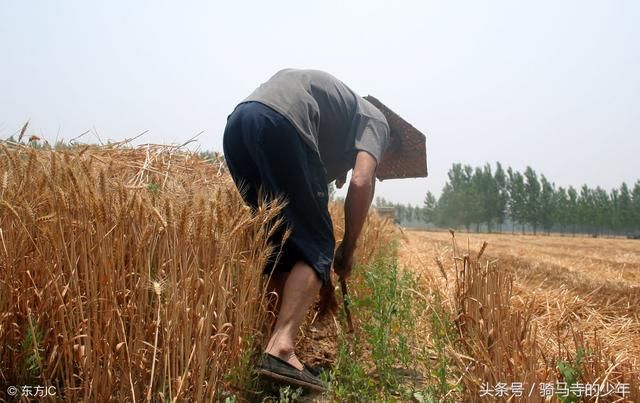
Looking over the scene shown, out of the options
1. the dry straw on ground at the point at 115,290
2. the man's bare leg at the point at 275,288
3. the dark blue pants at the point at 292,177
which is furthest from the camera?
the man's bare leg at the point at 275,288

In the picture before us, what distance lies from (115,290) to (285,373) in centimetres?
67

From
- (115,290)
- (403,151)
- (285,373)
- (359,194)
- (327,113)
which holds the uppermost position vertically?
(327,113)

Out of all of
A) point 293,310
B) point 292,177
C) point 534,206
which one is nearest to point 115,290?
point 293,310

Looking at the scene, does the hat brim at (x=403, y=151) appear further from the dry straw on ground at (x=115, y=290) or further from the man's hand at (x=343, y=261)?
the dry straw on ground at (x=115, y=290)

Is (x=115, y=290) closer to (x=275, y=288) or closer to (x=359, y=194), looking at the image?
(x=275, y=288)

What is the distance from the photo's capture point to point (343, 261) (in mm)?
2215

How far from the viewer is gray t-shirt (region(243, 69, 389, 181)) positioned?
1.93 meters

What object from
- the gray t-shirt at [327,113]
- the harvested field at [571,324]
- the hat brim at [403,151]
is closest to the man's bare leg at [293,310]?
the gray t-shirt at [327,113]

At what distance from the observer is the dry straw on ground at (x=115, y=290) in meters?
1.34

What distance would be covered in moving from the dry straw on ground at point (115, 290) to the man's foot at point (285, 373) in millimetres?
80

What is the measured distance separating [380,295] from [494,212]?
60579 millimetres

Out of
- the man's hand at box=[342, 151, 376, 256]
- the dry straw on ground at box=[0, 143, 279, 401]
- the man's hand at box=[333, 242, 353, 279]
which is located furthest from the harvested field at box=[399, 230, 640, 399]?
the dry straw on ground at box=[0, 143, 279, 401]

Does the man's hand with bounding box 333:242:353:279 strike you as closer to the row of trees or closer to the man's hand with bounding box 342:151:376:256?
the man's hand with bounding box 342:151:376:256

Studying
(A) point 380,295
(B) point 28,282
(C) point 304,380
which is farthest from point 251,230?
(A) point 380,295
